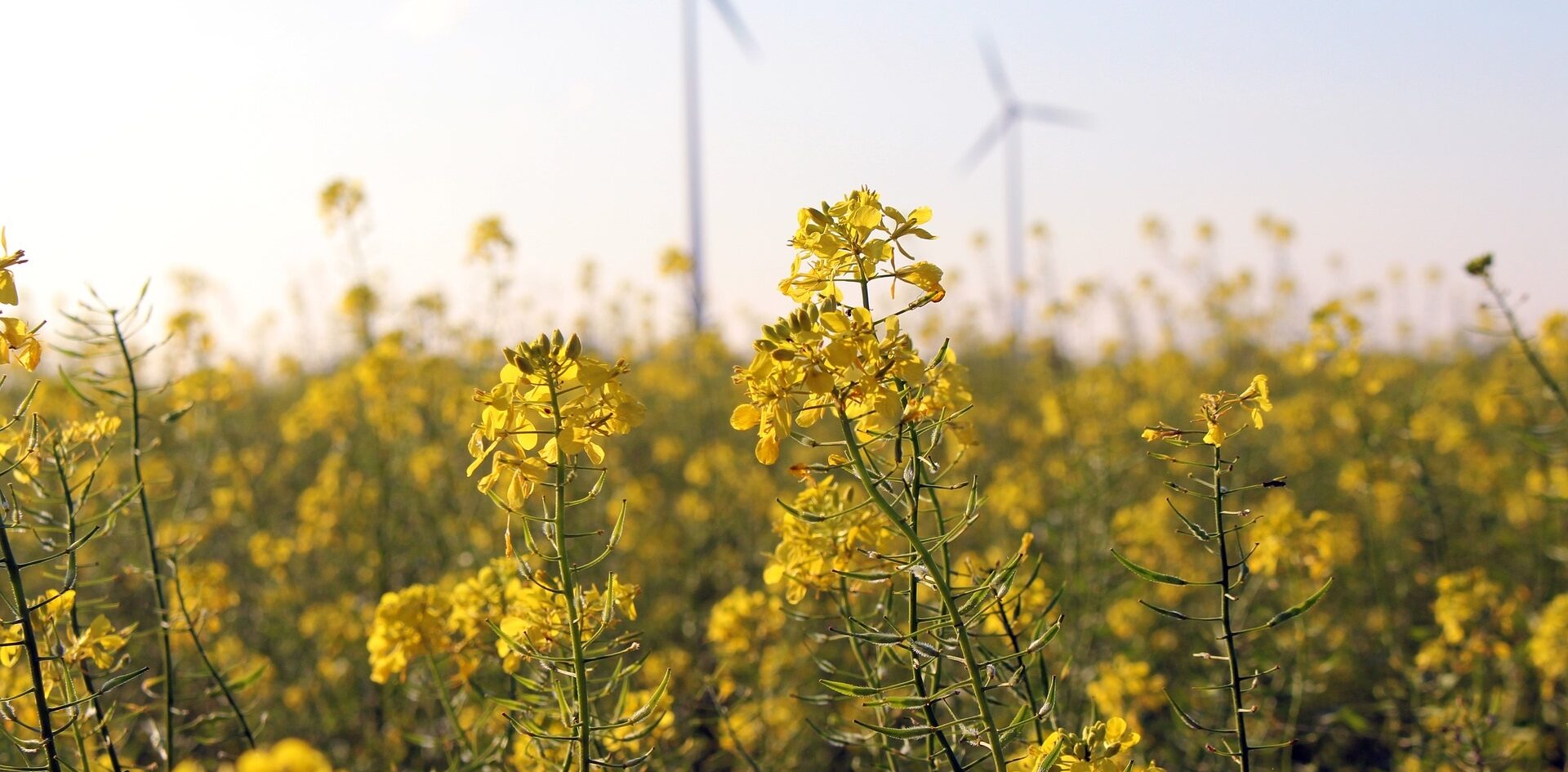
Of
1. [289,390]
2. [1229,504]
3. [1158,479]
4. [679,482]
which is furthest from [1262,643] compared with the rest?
[289,390]

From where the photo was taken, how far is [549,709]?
6.76ft

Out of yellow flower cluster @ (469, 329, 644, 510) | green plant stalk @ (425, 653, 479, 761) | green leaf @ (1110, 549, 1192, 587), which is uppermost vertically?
yellow flower cluster @ (469, 329, 644, 510)

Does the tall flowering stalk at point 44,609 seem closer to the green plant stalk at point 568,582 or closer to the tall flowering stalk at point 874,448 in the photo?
the green plant stalk at point 568,582

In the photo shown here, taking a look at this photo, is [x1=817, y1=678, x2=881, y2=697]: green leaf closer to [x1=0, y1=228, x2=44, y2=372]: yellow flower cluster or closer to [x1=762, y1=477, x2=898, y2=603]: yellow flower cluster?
[x1=762, y1=477, x2=898, y2=603]: yellow flower cluster

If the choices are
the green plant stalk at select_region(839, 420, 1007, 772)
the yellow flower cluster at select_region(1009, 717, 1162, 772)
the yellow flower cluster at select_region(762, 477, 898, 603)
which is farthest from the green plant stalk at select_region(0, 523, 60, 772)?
the yellow flower cluster at select_region(1009, 717, 1162, 772)

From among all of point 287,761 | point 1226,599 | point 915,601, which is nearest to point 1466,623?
point 1226,599

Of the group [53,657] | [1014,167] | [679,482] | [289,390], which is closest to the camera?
[53,657]

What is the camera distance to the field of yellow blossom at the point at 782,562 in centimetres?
174

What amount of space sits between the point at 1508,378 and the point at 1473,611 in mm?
7754

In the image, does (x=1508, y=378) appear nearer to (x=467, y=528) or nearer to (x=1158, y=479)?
(x=1158, y=479)

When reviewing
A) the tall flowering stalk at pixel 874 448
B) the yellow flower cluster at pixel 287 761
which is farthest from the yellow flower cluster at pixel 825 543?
the yellow flower cluster at pixel 287 761

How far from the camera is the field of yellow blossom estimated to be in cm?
174

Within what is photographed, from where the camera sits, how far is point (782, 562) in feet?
6.91

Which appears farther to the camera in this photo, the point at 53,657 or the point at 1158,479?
the point at 1158,479
